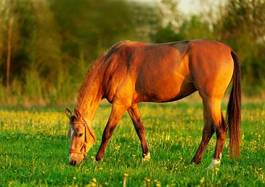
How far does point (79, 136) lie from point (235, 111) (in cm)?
252

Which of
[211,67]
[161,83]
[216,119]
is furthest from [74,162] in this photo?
→ [211,67]

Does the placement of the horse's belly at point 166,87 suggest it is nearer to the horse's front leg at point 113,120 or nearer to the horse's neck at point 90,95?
the horse's front leg at point 113,120

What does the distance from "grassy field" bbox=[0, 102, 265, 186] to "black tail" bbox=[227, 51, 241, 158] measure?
33cm

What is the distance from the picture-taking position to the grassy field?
7879mm

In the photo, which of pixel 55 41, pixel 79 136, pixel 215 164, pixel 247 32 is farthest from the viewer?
pixel 247 32

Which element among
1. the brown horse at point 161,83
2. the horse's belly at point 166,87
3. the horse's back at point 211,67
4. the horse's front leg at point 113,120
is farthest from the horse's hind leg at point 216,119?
the horse's front leg at point 113,120

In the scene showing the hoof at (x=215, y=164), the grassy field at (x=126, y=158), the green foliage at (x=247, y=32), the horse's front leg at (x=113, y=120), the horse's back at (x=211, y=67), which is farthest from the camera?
the green foliage at (x=247, y=32)

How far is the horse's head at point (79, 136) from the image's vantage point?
378 inches

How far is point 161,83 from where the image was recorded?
1011 centimetres

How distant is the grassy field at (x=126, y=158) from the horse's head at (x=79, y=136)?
0.22 meters

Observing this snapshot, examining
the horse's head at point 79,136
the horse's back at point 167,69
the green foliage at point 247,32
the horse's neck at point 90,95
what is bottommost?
the green foliage at point 247,32

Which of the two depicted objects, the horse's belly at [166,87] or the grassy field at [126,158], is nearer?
the grassy field at [126,158]

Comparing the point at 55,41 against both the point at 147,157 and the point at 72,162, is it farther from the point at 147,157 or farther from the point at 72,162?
the point at 72,162

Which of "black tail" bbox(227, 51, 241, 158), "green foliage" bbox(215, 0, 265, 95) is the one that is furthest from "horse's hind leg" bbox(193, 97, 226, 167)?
"green foliage" bbox(215, 0, 265, 95)
